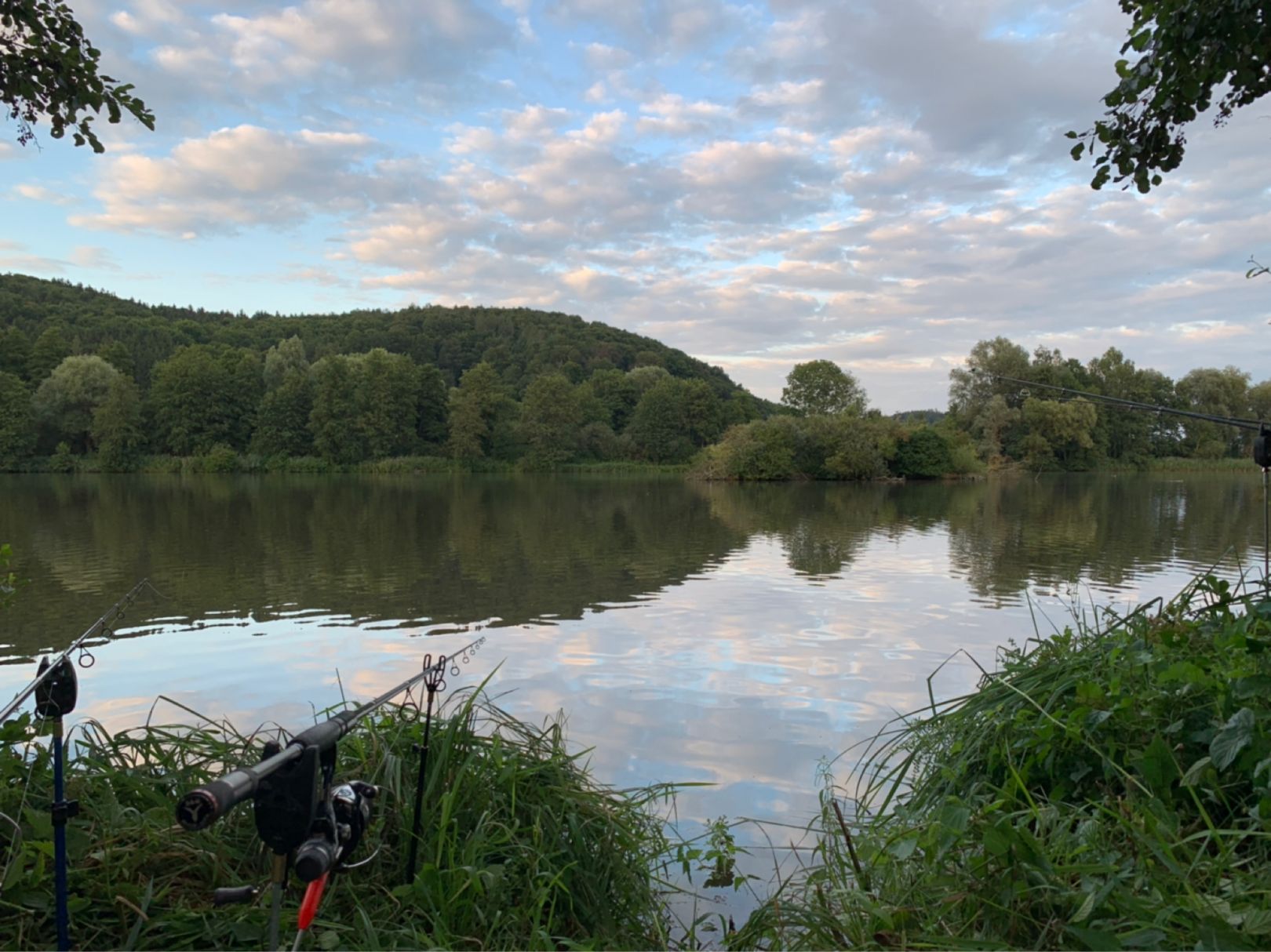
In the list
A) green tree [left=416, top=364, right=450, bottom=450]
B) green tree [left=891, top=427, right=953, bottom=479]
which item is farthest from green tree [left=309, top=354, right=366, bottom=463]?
green tree [left=891, top=427, right=953, bottom=479]

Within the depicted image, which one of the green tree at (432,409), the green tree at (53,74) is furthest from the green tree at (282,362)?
the green tree at (53,74)

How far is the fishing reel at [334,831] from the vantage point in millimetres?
1680

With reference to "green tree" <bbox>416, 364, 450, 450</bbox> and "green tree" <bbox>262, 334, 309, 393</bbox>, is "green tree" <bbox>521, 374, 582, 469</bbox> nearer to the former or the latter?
"green tree" <bbox>416, 364, 450, 450</bbox>

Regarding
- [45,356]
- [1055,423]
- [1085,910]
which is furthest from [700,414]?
[1085,910]

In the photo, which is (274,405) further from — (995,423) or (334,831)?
(334,831)

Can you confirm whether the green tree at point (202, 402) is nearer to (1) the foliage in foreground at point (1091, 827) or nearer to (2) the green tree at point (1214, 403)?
(1) the foliage in foreground at point (1091, 827)

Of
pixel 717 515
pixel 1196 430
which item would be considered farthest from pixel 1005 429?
pixel 717 515

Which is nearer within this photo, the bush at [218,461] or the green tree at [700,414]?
the bush at [218,461]

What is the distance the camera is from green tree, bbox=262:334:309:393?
68.8 meters

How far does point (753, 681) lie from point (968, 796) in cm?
406

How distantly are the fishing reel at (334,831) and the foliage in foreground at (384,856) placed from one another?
893 millimetres

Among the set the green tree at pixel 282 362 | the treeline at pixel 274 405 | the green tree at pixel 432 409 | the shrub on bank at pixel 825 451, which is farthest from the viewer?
the green tree at pixel 432 409

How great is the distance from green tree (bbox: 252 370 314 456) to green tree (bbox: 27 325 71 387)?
14917mm

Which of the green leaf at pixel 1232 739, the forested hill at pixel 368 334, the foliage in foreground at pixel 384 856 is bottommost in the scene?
the foliage in foreground at pixel 384 856
